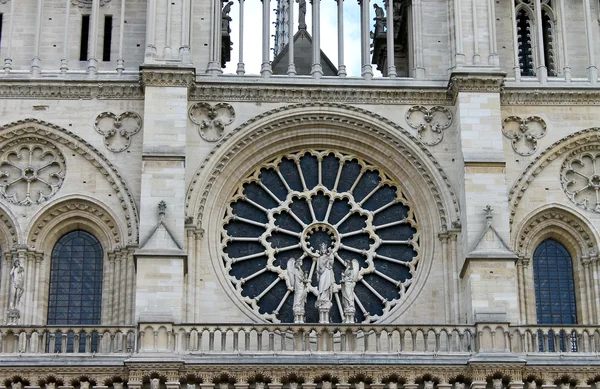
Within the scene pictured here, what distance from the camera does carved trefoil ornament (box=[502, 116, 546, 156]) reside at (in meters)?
29.4

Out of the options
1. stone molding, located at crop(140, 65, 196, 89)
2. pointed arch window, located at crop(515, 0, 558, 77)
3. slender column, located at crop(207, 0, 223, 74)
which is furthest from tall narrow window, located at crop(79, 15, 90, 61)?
pointed arch window, located at crop(515, 0, 558, 77)

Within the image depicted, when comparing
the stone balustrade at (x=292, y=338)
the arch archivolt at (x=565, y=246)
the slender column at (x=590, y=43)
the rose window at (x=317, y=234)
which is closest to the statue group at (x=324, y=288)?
the rose window at (x=317, y=234)

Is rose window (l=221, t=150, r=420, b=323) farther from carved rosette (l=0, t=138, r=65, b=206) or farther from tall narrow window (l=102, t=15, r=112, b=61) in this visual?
tall narrow window (l=102, t=15, r=112, b=61)

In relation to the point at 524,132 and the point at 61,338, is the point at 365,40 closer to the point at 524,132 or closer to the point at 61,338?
the point at 524,132

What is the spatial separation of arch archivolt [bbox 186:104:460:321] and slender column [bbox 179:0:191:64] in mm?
1572

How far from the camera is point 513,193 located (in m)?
29.0

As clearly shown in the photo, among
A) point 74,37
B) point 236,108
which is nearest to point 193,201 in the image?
point 236,108

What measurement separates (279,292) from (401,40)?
652 cm

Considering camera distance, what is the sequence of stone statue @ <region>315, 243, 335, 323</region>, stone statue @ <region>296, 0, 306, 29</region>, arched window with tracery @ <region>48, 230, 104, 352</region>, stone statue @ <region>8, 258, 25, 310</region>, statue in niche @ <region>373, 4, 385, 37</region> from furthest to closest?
statue in niche @ <region>373, 4, 385, 37</region> → stone statue @ <region>296, 0, 306, 29</region> → arched window with tracery @ <region>48, 230, 104, 352</region> → stone statue @ <region>8, 258, 25, 310</region> → stone statue @ <region>315, 243, 335, 323</region>

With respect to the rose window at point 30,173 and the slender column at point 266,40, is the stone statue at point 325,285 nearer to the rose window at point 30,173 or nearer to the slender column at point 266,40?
the slender column at point 266,40

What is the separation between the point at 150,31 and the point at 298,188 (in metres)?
3.83

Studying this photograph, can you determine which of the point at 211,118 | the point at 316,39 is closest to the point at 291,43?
the point at 316,39

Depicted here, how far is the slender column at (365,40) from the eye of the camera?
98.0 feet

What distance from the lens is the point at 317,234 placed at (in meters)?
29.1
